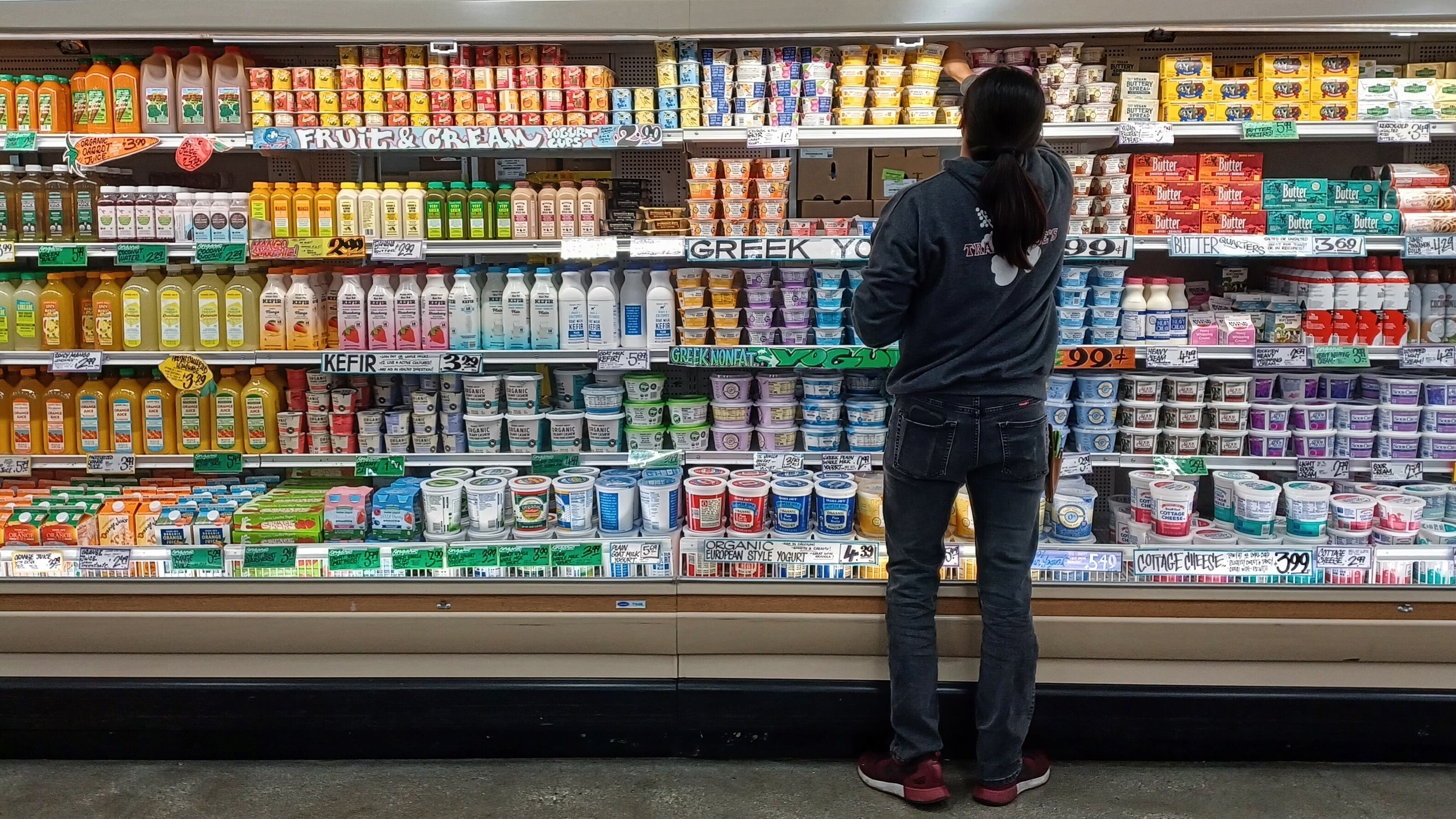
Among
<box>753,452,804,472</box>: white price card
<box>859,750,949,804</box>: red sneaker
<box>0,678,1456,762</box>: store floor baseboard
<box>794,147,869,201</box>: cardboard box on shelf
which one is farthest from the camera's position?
<box>794,147,869,201</box>: cardboard box on shelf

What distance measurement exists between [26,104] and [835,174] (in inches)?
95.1

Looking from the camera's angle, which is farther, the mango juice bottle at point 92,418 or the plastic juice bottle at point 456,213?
the mango juice bottle at point 92,418

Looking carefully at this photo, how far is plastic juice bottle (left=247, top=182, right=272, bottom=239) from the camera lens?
120 inches

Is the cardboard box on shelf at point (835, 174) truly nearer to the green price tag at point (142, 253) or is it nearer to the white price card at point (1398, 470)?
the white price card at point (1398, 470)

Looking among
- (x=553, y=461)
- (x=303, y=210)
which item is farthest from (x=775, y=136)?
(x=303, y=210)

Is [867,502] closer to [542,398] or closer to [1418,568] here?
[542,398]

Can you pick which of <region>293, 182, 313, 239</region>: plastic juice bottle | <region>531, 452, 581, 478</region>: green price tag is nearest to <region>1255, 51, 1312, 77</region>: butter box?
<region>531, 452, 581, 478</region>: green price tag

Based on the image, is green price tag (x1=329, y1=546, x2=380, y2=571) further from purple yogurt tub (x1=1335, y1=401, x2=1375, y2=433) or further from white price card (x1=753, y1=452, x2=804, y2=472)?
purple yogurt tub (x1=1335, y1=401, x2=1375, y2=433)

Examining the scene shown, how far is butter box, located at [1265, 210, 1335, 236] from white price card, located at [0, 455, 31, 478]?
3.72 metres

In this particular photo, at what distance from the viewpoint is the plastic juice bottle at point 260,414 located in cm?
315

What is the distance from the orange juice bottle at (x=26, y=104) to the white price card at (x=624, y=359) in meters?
1.79

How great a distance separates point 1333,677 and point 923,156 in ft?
6.19

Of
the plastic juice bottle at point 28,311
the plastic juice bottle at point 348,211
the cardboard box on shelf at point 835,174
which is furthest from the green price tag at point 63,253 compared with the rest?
the cardboard box on shelf at point 835,174

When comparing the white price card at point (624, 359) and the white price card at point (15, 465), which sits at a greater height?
the white price card at point (624, 359)
